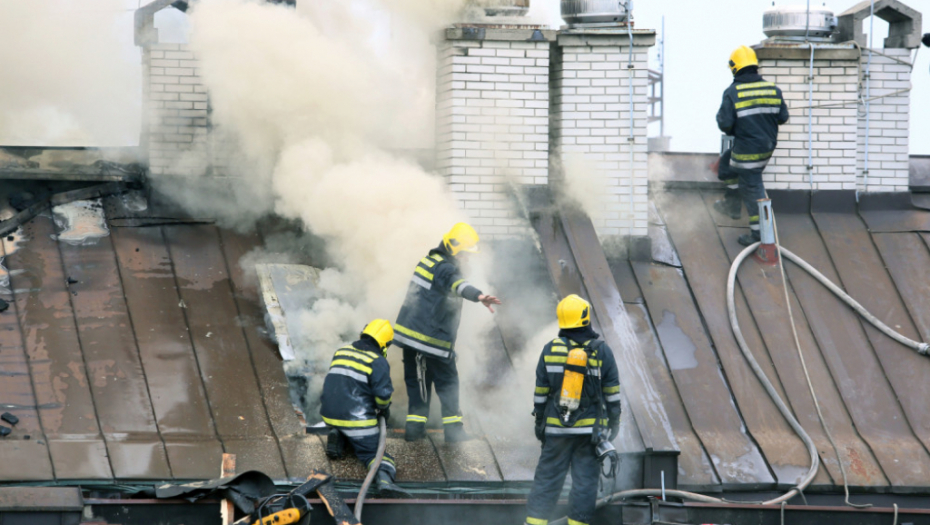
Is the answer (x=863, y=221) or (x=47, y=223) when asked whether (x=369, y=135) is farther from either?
(x=863, y=221)

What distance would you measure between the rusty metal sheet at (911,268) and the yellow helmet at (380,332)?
501 cm

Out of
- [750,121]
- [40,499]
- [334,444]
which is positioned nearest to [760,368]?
[750,121]

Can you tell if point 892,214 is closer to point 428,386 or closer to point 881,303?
point 881,303

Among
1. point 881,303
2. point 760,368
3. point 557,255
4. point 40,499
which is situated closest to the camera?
point 40,499

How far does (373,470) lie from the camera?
24.0 feet

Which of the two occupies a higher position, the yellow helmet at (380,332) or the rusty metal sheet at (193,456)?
the yellow helmet at (380,332)

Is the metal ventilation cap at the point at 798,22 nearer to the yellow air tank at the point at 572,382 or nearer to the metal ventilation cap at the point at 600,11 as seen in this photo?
the metal ventilation cap at the point at 600,11

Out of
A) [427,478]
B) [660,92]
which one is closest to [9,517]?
[427,478]

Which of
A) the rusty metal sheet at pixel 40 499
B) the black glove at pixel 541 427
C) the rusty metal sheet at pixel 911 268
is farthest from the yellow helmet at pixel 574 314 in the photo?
the rusty metal sheet at pixel 911 268

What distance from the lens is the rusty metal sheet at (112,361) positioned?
24.3 ft

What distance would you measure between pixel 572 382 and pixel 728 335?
267 centimetres

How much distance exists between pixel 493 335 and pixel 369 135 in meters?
2.59

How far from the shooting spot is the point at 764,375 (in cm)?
896

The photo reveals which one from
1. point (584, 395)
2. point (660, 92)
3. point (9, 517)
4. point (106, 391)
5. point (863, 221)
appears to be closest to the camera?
point (9, 517)
